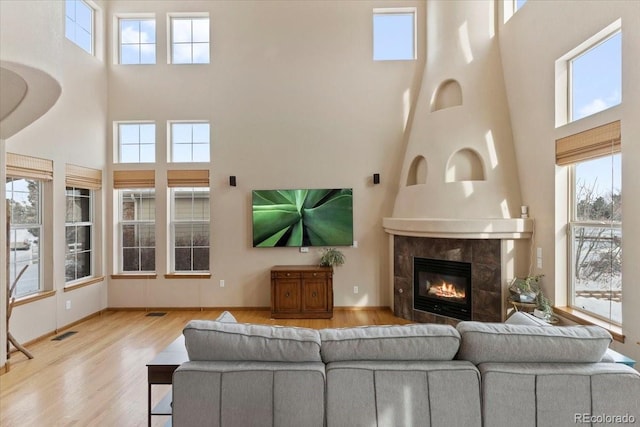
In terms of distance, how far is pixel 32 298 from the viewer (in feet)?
14.3

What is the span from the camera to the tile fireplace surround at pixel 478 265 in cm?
438

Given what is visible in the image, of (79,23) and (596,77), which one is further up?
(79,23)

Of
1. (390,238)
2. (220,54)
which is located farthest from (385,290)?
(220,54)

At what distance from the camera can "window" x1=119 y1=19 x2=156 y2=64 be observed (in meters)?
5.93

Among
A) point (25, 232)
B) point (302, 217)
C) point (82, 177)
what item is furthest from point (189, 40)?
point (25, 232)

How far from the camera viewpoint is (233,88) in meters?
5.80

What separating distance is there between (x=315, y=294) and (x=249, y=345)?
3.63m

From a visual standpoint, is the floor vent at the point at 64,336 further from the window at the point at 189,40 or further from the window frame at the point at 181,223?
the window at the point at 189,40

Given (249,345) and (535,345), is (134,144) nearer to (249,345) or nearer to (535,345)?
(249,345)

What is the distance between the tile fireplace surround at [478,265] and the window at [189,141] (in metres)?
3.72

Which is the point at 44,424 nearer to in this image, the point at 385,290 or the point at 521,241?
the point at 385,290

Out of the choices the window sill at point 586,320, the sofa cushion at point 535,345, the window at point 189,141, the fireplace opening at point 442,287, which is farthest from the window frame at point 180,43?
the window sill at point 586,320

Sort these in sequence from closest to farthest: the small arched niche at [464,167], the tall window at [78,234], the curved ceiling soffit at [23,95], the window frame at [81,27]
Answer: the curved ceiling soffit at [23,95]
the small arched niche at [464,167]
the window frame at [81,27]
the tall window at [78,234]

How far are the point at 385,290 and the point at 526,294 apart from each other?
2.26 metres
